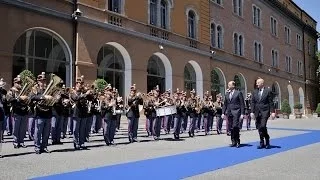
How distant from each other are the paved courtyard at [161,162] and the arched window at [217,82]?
21270 mm

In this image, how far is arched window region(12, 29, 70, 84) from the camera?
1847 centimetres

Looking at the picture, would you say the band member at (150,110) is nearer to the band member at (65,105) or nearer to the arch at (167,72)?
the band member at (65,105)

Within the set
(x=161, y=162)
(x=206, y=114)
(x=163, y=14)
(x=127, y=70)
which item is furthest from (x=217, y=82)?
(x=161, y=162)

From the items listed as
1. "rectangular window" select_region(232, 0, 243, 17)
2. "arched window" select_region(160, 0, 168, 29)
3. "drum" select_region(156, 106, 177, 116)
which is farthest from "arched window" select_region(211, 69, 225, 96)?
"drum" select_region(156, 106, 177, 116)

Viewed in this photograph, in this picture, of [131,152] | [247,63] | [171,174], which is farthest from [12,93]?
[247,63]

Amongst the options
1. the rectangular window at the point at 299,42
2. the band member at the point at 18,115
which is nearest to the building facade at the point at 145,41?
the band member at the point at 18,115

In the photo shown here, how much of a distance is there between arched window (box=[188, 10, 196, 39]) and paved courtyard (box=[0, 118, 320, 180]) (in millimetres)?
18875

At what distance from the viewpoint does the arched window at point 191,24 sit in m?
30.7

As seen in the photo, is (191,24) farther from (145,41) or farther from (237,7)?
(237,7)

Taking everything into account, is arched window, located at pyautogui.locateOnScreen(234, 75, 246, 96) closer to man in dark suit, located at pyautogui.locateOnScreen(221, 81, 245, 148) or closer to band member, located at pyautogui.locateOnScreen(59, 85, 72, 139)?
man in dark suit, located at pyautogui.locateOnScreen(221, 81, 245, 148)

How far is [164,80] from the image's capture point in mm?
28125

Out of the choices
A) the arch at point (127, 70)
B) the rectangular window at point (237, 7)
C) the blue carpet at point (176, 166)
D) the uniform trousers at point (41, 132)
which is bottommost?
the blue carpet at point (176, 166)

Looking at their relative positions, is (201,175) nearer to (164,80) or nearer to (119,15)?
(119,15)

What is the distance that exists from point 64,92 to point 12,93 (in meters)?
1.43
